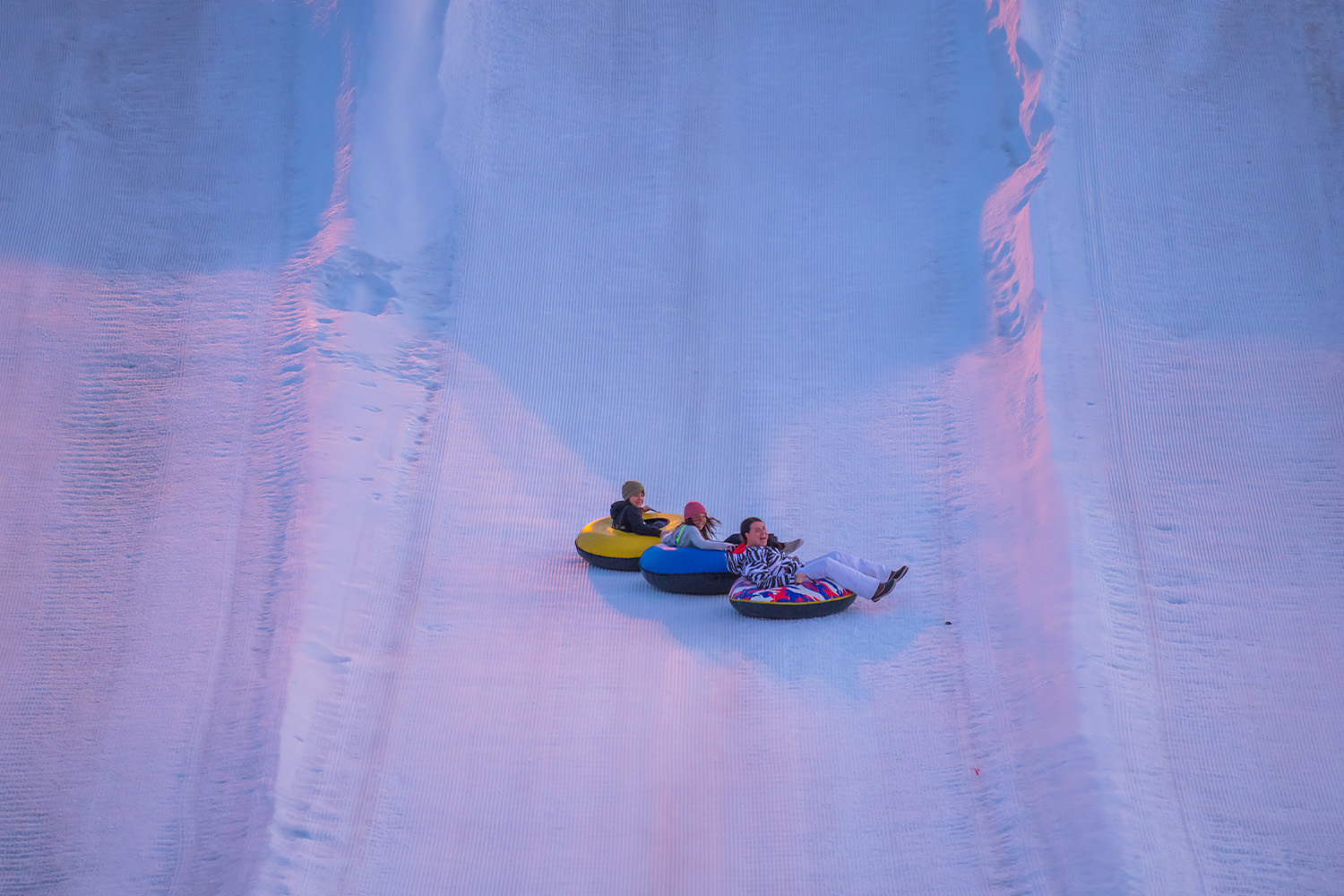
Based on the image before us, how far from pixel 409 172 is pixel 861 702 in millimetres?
6391

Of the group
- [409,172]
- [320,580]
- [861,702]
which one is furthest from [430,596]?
[409,172]

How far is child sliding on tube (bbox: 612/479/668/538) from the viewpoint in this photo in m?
6.18

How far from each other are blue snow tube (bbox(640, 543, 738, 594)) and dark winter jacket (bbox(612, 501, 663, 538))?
220 mm

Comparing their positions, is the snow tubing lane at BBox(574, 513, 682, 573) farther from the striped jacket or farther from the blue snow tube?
the striped jacket

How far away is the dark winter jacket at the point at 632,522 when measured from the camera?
6172 millimetres

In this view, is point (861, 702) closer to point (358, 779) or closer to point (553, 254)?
point (358, 779)

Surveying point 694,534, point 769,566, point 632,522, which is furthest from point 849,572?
point 632,522

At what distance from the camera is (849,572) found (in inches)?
221

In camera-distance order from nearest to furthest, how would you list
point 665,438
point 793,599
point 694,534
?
1. point 793,599
2. point 694,534
3. point 665,438

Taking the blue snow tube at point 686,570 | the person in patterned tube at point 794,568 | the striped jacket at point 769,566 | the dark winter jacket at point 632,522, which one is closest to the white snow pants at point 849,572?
the person in patterned tube at point 794,568

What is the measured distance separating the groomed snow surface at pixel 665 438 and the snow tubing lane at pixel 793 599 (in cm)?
11

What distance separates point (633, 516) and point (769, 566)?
0.97 m

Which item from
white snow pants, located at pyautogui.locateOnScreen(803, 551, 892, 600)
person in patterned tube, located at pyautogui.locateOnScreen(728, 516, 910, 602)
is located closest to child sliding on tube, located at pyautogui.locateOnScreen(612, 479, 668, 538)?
person in patterned tube, located at pyautogui.locateOnScreen(728, 516, 910, 602)

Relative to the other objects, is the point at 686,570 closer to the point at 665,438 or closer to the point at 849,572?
the point at 849,572
